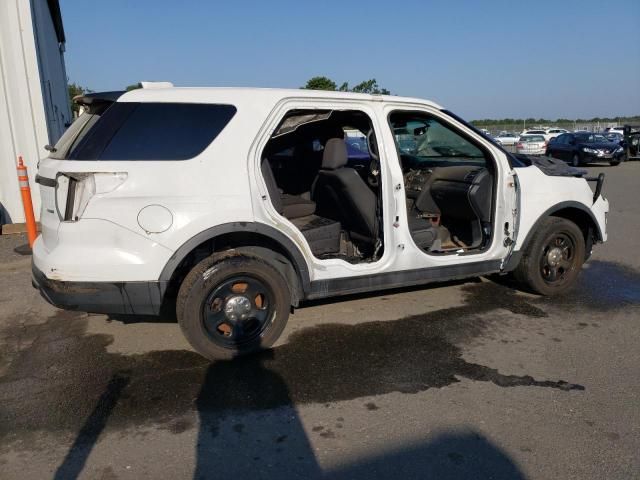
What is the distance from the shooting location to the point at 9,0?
793 cm

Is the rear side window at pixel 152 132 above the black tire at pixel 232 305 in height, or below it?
above

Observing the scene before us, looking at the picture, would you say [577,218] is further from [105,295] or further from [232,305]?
[105,295]

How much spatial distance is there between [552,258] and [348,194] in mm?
2214

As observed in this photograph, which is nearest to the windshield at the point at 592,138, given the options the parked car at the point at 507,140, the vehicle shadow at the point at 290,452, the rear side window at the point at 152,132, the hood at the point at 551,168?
the parked car at the point at 507,140

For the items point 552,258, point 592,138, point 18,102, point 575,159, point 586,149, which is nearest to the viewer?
point 552,258

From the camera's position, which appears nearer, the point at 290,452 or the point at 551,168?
the point at 290,452

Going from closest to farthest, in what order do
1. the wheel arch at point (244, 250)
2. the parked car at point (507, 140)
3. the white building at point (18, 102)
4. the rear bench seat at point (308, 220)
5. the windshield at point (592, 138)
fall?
1. the wheel arch at point (244, 250)
2. the rear bench seat at point (308, 220)
3. the white building at point (18, 102)
4. the windshield at point (592, 138)
5. the parked car at point (507, 140)

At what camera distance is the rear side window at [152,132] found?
133 inches

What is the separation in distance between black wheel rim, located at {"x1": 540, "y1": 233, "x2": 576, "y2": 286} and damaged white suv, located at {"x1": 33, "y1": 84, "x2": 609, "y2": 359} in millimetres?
14

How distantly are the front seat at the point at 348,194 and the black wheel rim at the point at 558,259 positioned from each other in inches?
71.6

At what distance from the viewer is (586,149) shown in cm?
2206

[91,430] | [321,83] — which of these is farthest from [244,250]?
[321,83]

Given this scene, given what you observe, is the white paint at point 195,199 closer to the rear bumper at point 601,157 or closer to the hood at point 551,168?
the hood at point 551,168

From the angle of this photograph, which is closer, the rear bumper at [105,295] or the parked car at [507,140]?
the rear bumper at [105,295]
